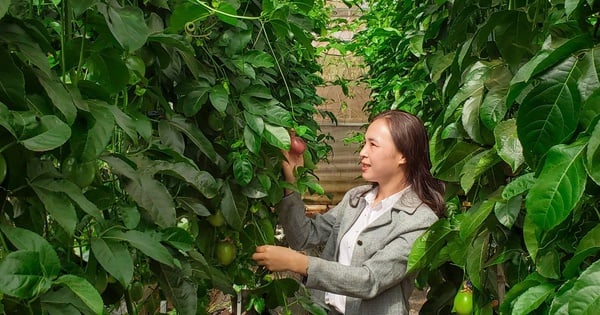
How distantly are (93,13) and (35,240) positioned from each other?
0.36 meters

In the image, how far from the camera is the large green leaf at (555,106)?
29.0 inches

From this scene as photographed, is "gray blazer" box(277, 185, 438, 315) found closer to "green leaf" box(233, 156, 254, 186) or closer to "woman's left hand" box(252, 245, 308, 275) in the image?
"woman's left hand" box(252, 245, 308, 275)

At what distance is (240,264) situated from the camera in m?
1.64

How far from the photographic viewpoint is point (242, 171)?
145 centimetres

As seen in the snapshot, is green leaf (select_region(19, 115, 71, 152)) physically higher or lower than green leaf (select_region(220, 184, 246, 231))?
higher

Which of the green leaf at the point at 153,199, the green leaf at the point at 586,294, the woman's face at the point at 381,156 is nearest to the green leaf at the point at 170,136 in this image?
the green leaf at the point at 153,199

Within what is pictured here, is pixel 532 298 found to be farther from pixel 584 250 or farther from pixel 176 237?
pixel 176 237

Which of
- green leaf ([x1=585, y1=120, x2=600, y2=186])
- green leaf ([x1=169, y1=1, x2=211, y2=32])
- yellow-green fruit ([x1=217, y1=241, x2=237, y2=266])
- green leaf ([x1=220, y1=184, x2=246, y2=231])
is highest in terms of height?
green leaf ([x1=585, y1=120, x2=600, y2=186])

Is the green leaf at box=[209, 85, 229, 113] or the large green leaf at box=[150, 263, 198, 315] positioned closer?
the large green leaf at box=[150, 263, 198, 315]

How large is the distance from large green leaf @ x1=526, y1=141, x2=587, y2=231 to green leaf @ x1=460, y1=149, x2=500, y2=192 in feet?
1.14

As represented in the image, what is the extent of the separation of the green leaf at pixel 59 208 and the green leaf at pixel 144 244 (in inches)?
3.2

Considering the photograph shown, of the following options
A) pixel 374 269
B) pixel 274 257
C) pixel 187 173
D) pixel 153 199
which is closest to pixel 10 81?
pixel 153 199

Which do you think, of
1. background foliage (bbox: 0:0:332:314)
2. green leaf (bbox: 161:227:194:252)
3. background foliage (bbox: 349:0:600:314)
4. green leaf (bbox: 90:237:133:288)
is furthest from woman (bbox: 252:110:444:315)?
green leaf (bbox: 90:237:133:288)

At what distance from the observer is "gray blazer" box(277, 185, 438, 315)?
5.84 ft
